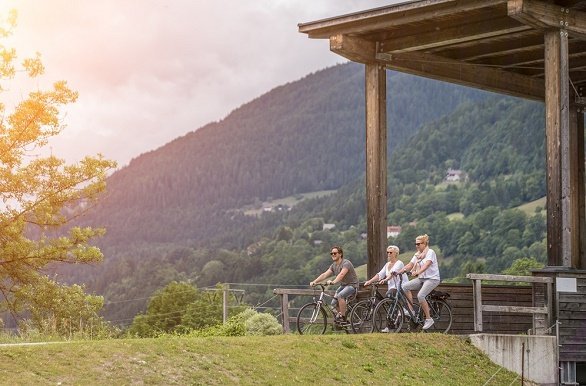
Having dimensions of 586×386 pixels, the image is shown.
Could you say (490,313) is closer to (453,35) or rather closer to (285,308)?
(285,308)

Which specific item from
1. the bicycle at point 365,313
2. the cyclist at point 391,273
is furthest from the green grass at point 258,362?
the bicycle at point 365,313

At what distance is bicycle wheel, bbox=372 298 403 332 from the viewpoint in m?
21.0

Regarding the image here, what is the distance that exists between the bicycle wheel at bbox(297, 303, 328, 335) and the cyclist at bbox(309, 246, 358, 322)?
316 mm

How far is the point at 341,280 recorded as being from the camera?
2170 cm

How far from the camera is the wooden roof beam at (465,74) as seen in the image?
24375 mm

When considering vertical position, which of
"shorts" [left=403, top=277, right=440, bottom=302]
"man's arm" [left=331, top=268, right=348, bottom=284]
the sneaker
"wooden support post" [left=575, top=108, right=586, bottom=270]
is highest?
"wooden support post" [left=575, top=108, right=586, bottom=270]

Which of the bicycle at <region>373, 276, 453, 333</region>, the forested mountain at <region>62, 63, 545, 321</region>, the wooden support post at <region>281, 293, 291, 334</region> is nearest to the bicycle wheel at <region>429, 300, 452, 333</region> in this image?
the bicycle at <region>373, 276, 453, 333</region>

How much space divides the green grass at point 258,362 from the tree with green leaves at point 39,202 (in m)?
16.8

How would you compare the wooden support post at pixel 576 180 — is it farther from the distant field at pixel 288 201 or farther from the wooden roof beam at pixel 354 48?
the distant field at pixel 288 201

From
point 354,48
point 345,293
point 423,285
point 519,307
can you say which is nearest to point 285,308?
point 345,293

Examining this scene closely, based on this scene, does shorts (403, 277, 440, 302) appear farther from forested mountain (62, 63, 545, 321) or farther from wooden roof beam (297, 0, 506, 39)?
forested mountain (62, 63, 545, 321)

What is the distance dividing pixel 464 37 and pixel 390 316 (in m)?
5.67

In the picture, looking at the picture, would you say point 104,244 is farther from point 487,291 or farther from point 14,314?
point 487,291

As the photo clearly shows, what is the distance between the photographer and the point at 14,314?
118ft
